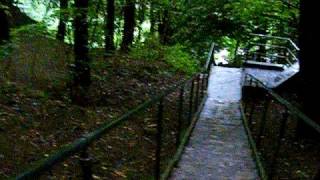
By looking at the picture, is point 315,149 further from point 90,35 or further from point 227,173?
point 90,35

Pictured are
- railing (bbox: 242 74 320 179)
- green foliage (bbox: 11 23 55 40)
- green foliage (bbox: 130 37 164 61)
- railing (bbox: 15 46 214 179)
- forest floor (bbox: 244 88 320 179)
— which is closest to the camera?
railing (bbox: 15 46 214 179)

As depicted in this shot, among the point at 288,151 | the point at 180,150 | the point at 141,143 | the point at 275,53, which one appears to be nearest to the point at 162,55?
the point at 275,53

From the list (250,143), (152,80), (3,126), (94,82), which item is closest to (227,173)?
(250,143)

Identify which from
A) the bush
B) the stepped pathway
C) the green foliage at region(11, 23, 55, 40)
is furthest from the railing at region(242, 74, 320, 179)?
the bush

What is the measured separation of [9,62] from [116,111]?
96.0 inches

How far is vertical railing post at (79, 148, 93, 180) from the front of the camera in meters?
2.46

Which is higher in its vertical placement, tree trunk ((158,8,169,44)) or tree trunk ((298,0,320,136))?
tree trunk ((158,8,169,44))

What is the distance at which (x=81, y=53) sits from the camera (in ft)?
31.9

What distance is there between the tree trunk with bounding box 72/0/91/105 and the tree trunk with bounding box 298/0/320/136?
408cm

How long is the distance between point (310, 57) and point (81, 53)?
175 inches

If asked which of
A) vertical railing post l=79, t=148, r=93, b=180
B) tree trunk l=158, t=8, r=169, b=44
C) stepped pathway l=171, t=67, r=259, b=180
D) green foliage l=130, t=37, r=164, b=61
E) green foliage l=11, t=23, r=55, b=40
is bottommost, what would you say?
stepped pathway l=171, t=67, r=259, b=180

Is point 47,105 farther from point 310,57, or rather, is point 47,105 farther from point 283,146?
point 310,57

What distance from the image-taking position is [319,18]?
870cm

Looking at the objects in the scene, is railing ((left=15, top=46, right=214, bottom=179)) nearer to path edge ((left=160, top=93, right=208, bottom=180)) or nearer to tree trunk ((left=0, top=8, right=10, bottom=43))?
path edge ((left=160, top=93, right=208, bottom=180))
